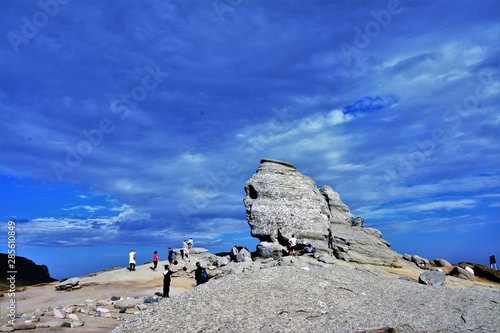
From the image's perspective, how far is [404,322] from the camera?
16.7 meters

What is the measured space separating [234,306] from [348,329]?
506 centimetres

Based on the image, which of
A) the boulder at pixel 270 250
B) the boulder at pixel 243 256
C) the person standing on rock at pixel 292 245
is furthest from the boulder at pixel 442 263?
the boulder at pixel 243 256

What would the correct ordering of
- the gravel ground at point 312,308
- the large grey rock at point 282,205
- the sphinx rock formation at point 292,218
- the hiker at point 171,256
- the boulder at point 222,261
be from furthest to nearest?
the hiker at point 171,256, the large grey rock at point 282,205, the sphinx rock formation at point 292,218, the boulder at point 222,261, the gravel ground at point 312,308

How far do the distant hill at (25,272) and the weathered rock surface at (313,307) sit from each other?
1167 inches

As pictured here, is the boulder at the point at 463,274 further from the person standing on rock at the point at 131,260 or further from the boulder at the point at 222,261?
the person standing on rock at the point at 131,260

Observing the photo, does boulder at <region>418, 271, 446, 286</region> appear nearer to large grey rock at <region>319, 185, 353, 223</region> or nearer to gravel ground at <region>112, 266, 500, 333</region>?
gravel ground at <region>112, 266, 500, 333</region>

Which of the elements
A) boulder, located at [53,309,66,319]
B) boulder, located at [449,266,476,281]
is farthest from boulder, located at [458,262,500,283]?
boulder, located at [53,309,66,319]

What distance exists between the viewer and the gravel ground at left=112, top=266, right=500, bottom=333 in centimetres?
1600

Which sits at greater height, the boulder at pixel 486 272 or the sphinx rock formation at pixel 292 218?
the sphinx rock formation at pixel 292 218

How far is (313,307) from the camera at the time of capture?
17.9 meters

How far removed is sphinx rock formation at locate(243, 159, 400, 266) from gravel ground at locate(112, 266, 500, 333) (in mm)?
11102

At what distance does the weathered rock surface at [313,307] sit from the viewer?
52.5 ft

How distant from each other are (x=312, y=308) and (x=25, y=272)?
4026cm

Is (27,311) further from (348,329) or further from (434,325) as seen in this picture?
(434,325)
